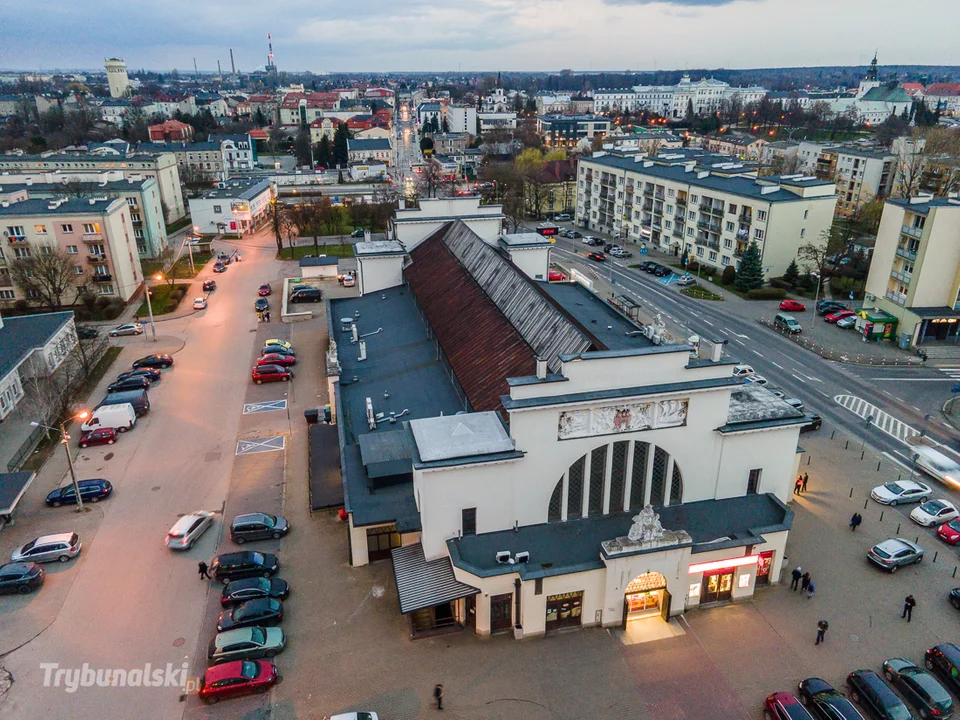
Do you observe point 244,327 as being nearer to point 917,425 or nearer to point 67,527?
point 67,527

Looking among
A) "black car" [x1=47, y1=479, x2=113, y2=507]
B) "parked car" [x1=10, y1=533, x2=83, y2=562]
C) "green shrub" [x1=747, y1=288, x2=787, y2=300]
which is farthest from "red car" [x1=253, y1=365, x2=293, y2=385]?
"green shrub" [x1=747, y1=288, x2=787, y2=300]

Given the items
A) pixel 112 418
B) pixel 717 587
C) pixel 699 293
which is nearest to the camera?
pixel 717 587

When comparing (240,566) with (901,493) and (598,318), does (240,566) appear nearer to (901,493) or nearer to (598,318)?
(598,318)

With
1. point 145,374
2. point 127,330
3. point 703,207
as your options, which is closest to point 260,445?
point 145,374

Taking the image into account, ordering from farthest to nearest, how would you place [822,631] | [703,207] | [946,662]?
[703,207], [822,631], [946,662]

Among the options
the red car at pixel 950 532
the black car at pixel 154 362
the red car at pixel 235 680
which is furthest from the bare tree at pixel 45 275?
the red car at pixel 950 532

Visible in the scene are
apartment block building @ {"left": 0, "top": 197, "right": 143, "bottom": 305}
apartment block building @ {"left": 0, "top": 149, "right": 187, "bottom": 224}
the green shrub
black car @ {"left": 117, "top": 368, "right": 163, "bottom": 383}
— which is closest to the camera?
black car @ {"left": 117, "top": 368, "right": 163, "bottom": 383}

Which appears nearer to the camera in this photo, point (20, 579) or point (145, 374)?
point (20, 579)

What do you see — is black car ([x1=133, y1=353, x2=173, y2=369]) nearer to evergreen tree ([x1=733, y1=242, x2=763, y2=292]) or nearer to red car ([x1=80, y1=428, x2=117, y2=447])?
red car ([x1=80, y1=428, x2=117, y2=447])
